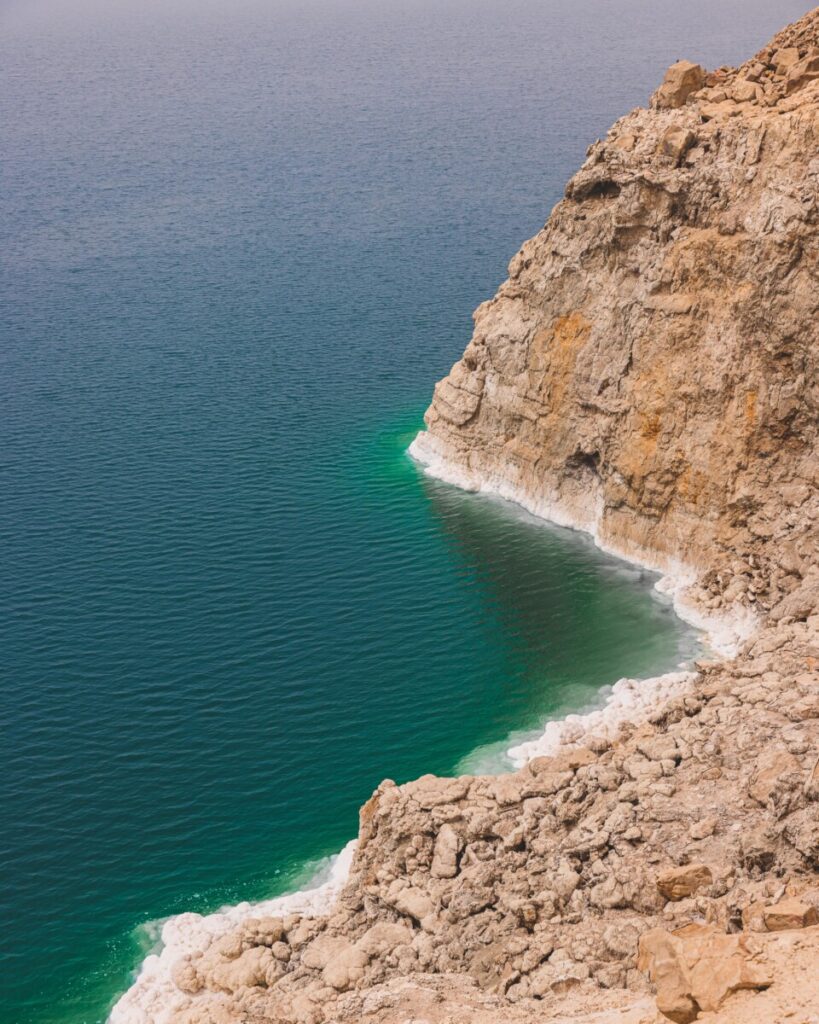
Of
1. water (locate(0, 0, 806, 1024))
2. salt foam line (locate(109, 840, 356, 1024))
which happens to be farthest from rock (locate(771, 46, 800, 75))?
salt foam line (locate(109, 840, 356, 1024))

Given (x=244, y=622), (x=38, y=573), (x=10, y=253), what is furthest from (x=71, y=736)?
(x=10, y=253)

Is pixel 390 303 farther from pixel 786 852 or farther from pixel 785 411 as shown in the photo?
pixel 786 852

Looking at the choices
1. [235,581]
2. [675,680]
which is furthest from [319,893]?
[235,581]

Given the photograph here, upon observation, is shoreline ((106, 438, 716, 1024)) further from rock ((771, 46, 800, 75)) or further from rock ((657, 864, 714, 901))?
rock ((771, 46, 800, 75))

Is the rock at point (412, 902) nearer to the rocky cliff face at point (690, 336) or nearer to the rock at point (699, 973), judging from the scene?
the rock at point (699, 973)

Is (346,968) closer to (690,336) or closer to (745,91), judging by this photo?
(690,336)

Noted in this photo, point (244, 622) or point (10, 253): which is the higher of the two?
point (10, 253)

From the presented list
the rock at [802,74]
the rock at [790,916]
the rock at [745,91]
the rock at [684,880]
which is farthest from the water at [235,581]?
the rock at [802,74]
